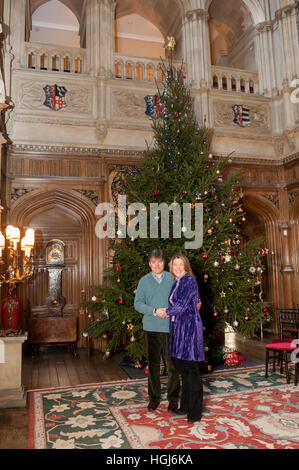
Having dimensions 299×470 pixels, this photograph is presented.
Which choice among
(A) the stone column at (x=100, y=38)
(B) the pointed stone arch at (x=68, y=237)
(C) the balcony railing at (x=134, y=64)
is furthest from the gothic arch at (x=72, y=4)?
(B) the pointed stone arch at (x=68, y=237)

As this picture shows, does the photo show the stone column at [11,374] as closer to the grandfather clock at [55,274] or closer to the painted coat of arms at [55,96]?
the grandfather clock at [55,274]

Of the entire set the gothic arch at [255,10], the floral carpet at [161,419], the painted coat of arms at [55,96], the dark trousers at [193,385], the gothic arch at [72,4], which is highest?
the gothic arch at [72,4]

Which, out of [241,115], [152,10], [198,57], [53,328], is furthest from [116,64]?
[53,328]

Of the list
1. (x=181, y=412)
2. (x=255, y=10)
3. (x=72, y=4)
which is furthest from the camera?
(x=72, y=4)

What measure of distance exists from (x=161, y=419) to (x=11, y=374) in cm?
173

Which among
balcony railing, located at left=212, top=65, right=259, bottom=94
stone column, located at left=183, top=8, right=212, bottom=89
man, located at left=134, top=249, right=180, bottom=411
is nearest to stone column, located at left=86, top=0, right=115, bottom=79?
stone column, located at left=183, top=8, right=212, bottom=89

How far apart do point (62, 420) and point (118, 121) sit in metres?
5.44

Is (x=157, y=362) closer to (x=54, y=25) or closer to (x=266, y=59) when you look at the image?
(x=266, y=59)

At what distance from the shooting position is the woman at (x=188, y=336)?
304cm

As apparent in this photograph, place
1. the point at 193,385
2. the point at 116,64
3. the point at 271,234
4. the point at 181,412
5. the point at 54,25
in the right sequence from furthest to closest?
the point at 54,25, the point at 271,234, the point at 116,64, the point at 181,412, the point at 193,385

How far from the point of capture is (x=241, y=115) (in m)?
7.95

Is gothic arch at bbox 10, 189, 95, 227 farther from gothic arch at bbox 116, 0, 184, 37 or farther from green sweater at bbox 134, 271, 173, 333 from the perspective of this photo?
gothic arch at bbox 116, 0, 184, 37

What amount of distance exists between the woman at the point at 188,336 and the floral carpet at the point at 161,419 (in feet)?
0.87

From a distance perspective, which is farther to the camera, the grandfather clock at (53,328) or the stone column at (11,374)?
the grandfather clock at (53,328)
